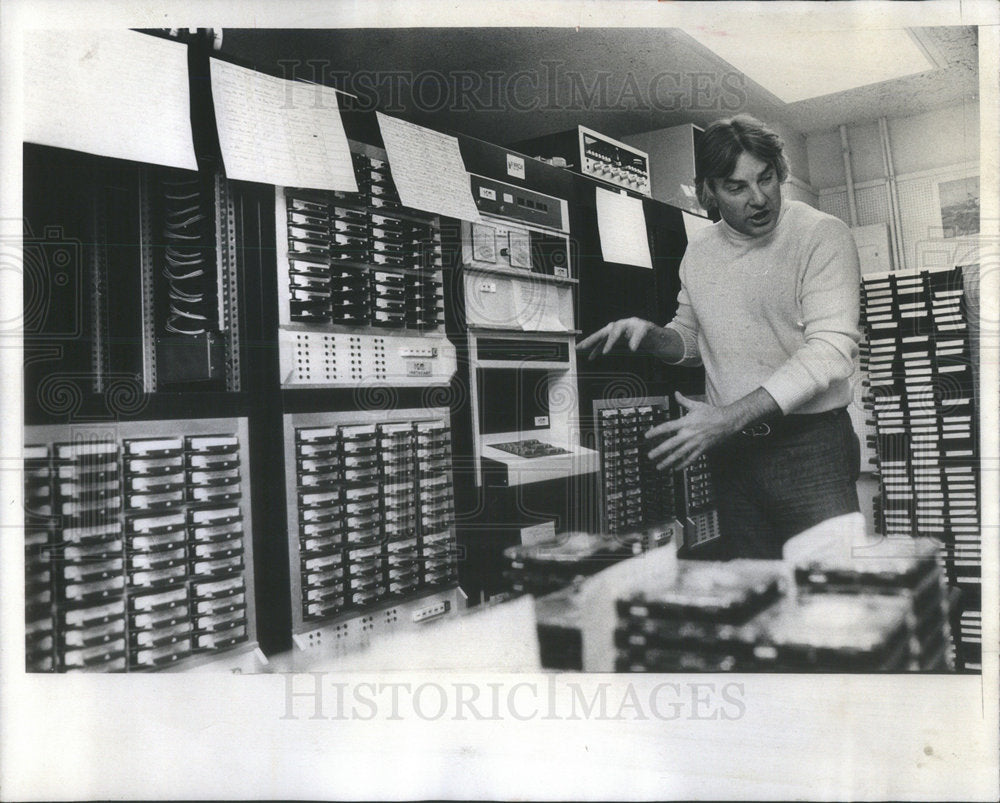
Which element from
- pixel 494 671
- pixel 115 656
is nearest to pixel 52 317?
pixel 115 656

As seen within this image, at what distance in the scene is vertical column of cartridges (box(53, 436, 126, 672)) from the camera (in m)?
1.30

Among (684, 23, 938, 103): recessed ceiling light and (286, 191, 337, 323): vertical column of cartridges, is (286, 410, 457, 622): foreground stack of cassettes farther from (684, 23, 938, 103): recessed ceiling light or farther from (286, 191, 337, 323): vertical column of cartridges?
(684, 23, 938, 103): recessed ceiling light

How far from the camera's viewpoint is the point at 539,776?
151 cm

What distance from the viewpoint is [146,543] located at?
133cm

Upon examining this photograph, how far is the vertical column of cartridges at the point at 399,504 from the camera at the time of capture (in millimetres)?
1523

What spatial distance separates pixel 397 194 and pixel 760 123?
89cm

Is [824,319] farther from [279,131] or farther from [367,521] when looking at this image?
[279,131]

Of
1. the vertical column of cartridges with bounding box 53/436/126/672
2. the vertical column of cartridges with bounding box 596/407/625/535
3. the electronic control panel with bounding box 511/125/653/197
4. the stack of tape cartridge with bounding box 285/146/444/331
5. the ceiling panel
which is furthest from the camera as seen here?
the electronic control panel with bounding box 511/125/653/197

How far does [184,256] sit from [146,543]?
1.95 ft

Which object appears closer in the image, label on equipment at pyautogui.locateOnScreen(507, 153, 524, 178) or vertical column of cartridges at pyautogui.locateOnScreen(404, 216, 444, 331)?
vertical column of cartridges at pyautogui.locateOnScreen(404, 216, 444, 331)

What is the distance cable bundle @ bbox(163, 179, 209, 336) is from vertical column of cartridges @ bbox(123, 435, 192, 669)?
260 mm

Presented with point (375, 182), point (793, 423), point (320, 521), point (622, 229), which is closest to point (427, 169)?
point (375, 182)

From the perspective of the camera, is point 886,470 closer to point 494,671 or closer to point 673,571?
point 673,571

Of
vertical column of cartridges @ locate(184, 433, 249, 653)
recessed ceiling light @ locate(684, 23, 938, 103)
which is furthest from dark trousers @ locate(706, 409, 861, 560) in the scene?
vertical column of cartridges @ locate(184, 433, 249, 653)
